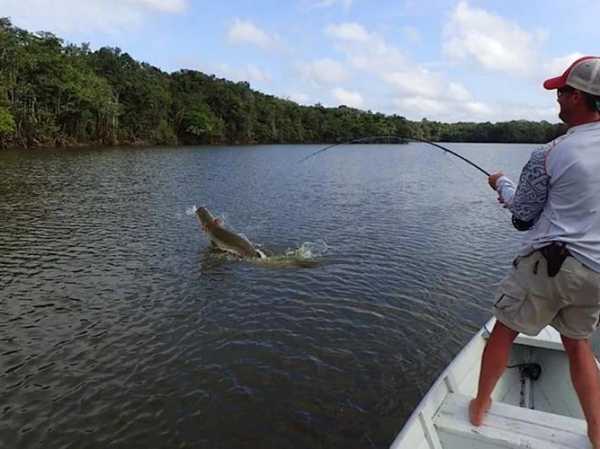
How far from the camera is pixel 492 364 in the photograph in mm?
3988

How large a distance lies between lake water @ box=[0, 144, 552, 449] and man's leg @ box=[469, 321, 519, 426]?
2.26 meters

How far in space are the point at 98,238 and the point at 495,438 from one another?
46.2ft

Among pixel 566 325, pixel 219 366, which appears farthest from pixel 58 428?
pixel 566 325

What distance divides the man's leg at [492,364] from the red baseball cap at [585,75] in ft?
6.53

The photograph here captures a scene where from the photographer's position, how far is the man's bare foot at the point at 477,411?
400 cm

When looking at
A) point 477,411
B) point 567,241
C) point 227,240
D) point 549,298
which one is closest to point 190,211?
point 227,240

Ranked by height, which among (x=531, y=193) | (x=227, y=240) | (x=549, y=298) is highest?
(x=531, y=193)

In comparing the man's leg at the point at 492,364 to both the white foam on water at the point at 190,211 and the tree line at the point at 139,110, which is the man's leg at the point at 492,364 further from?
the white foam on water at the point at 190,211

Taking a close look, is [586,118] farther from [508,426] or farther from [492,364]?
[508,426]

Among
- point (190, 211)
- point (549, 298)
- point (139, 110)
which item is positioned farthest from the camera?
point (139, 110)

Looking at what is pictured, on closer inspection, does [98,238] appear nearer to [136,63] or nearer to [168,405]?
[168,405]

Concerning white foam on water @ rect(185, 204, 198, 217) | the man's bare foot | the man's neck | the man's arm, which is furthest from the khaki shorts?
white foam on water @ rect(185, 204, 198, 217)

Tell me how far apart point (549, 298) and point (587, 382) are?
0.78 metres

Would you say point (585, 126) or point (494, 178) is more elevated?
point (585, 126)
